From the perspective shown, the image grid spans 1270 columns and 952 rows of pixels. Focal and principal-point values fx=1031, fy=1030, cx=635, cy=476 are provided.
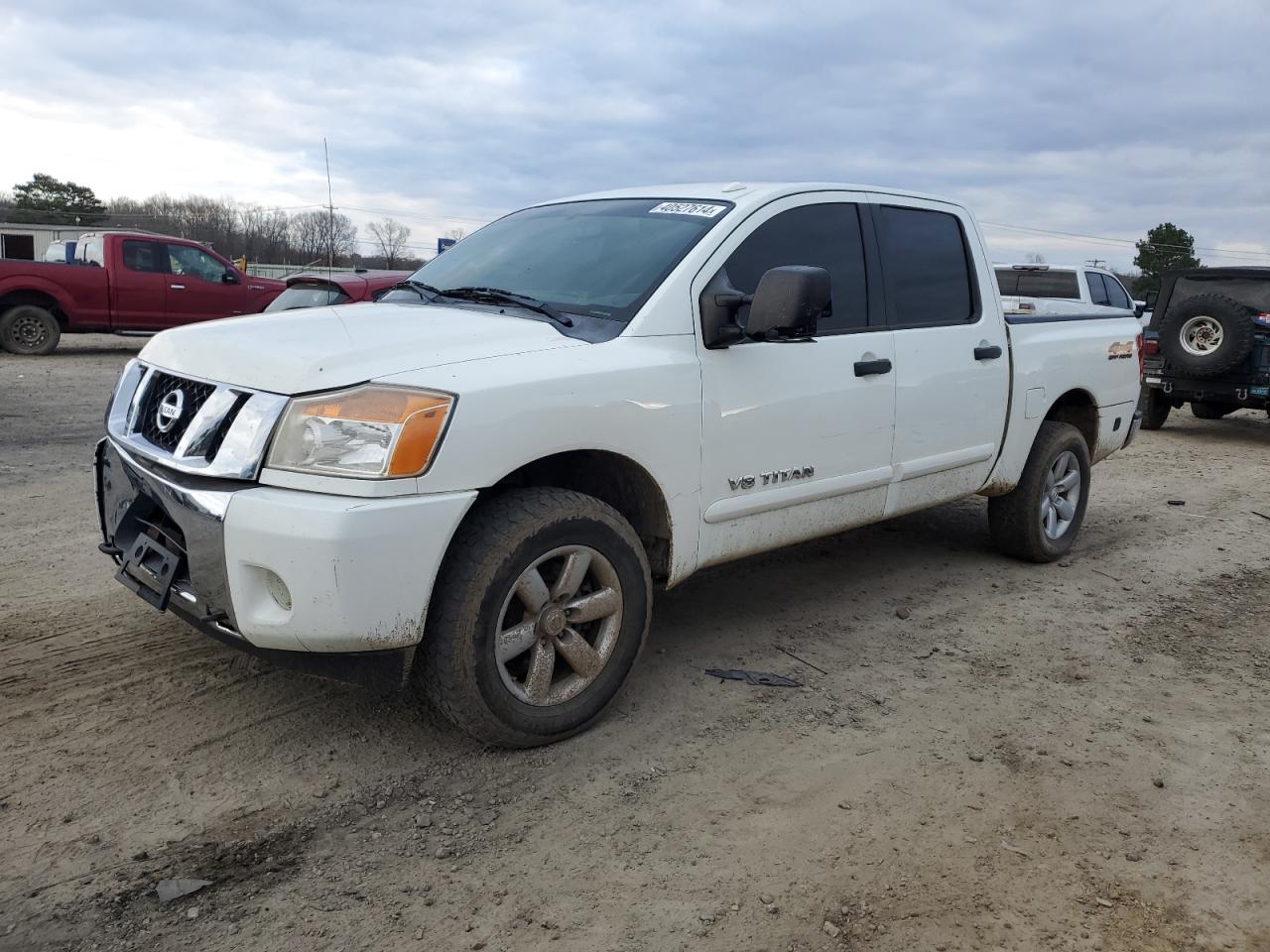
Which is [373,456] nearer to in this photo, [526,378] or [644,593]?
[526,378]

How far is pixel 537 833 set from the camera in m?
2.81

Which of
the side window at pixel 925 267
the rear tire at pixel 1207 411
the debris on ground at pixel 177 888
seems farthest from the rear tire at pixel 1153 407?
the debris on ground at pixel 177 888

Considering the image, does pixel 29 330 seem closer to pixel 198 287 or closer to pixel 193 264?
pixel 198 287

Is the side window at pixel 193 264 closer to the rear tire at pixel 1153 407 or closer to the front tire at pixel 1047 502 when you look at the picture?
the rear tire at pixel 1153 407

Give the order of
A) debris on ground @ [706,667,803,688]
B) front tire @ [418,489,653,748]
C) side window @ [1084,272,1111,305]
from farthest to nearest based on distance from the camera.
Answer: side window @ [1084,272,1111,305] < debris on ground @ [706,667,803,688] < front tire @ [418,489,653,748]

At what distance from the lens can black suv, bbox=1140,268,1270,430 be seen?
10469 mm

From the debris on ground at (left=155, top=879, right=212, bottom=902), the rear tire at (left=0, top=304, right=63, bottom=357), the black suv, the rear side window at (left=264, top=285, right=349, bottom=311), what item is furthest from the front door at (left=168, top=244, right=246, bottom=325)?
the debris on ground at (left=155, top=879, right=212, bottom=902)

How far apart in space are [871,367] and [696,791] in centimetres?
194

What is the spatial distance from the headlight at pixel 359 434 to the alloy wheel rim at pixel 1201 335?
10.2m

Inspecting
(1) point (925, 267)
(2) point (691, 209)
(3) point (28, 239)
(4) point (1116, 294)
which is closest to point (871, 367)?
(1) point (925, 267)

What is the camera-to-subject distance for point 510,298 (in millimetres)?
3762

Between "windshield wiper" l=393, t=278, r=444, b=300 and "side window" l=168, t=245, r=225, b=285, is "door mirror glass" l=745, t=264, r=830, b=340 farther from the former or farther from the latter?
"side window" l=168, t=245, r=225, b=285

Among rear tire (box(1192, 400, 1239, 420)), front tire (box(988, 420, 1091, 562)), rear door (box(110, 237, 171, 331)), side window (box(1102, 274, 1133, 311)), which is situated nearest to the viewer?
front tire (box(988, 420, 1091, 562))

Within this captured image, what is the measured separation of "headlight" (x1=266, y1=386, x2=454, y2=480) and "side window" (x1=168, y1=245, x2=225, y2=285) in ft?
45.0
